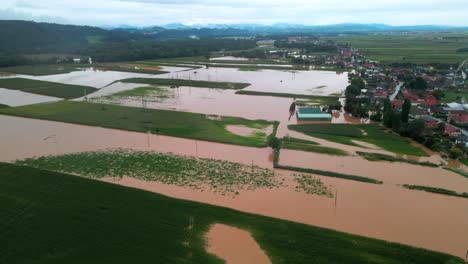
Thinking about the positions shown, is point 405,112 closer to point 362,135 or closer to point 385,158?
point 362,135

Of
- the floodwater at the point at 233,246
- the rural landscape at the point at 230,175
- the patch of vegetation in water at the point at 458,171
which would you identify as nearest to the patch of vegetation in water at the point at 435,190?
the rural landscape at the point at 230,175

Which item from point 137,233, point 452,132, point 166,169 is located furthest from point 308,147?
point 137,233

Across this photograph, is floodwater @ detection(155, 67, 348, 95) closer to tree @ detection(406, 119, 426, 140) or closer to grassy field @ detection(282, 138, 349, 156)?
Result: tree @ detection(406, 119, 426, 140)

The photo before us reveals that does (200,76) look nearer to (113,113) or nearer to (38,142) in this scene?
(113,113)

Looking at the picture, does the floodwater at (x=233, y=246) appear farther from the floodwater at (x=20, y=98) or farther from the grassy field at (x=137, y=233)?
the floodwater at (x=20, y=98)

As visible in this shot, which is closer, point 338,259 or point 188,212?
point 338,259

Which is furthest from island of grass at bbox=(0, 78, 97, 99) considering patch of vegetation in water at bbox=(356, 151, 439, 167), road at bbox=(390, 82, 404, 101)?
road at bbox=(390, 82, 404, 101)

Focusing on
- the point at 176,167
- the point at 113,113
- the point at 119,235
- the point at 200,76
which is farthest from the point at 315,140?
the point at 200,76
